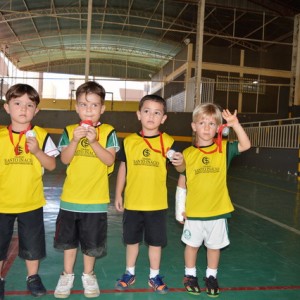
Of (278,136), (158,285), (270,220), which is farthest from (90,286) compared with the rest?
(278,136)

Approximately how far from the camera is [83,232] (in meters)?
2.60

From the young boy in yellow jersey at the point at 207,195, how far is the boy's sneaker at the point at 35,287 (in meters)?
1.06

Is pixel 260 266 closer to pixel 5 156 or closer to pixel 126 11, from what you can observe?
pixel 5 156

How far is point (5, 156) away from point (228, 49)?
70.3 feet

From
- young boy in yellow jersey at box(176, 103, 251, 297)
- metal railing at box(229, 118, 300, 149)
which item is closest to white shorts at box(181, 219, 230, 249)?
young boy in yellow jersey at box(176, 103, 251, 297)

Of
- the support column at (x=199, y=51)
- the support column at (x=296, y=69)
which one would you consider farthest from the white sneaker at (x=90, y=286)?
the support column at (x=296, y=69)

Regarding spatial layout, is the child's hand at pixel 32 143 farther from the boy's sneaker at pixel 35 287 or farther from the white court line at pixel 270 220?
the white court line at pixel 270 220

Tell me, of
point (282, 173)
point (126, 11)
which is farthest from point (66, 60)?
point (282, 173)

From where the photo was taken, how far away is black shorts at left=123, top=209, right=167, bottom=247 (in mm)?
2691

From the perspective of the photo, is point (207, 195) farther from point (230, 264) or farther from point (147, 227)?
point (230, 264)

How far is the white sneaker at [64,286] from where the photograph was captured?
2.51 m

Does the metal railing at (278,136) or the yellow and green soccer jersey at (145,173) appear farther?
the metal railing at (278,136)

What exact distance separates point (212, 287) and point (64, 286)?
3.57 feet

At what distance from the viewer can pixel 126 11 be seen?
823 inches
